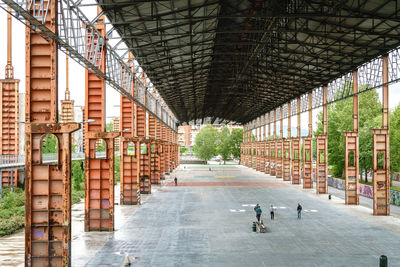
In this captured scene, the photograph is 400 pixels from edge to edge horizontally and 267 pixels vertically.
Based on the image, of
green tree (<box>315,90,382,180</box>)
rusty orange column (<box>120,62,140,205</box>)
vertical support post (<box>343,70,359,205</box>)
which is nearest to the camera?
rusty orange column (<box>120,62,140,205</box>)

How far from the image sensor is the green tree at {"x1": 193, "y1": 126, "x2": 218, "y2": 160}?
420 feet

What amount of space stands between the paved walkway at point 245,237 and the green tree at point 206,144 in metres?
92.0

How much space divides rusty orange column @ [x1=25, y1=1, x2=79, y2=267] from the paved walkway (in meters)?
2.85

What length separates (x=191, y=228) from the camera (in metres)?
24.0

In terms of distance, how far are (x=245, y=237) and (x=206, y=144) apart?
351ft

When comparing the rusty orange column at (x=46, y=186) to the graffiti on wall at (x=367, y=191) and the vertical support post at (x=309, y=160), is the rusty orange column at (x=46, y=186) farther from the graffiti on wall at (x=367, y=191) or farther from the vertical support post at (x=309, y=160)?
the vertical support post at (x=309, y=160)

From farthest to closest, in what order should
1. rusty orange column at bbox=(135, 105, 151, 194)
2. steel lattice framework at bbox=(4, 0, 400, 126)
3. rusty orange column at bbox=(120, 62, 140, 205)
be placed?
rusty orange column at bbox=(135, 105, 151, 194)
rusty orange column at bbox=(120, 62, 140, 205)
steel lattice framework at bbox=(4, 0, 400, 126)

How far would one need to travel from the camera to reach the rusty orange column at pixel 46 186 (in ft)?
47.5

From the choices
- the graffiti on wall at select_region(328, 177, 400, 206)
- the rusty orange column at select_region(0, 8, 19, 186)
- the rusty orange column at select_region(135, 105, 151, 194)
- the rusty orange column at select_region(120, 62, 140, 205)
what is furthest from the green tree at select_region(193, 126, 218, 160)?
the rusty orange column at select_region(120, 62, 140, 205)

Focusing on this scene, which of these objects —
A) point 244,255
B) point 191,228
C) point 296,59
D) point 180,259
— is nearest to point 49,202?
point 180,259

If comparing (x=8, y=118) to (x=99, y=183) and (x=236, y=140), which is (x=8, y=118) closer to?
(x=99, y=183)

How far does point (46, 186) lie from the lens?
48.0 ft

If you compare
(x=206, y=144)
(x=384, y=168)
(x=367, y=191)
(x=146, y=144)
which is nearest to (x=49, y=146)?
(x=146, y=144)

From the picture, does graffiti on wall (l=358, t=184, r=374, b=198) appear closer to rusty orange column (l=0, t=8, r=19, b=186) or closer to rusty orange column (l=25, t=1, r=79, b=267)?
rusty orange column (l=25, t=1, r=79, b=267)
